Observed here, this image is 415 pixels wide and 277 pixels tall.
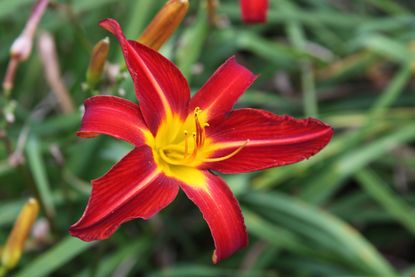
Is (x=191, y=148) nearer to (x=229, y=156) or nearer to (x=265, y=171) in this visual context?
(x=229, y=156)

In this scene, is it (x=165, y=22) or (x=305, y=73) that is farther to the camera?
(x=305, y=73)

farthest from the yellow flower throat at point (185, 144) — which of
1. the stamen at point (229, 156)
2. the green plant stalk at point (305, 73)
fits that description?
the green plant stalk at point (305, 73)

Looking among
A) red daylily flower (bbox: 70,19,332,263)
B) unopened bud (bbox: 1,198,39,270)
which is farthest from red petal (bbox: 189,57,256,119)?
unopened bud (bbox: 1,198,39,270)

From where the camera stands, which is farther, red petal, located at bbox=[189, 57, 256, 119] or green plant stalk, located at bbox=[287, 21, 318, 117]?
green plant stalk, located at bbox=[287, 21, 318, 117]

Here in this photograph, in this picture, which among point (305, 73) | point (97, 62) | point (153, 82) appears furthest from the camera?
point (305, 73)

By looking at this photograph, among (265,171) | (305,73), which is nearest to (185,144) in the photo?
(265,171)

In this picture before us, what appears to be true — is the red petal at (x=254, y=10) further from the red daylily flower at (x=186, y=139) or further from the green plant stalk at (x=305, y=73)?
the green plant stalk at (x=305, y=73)

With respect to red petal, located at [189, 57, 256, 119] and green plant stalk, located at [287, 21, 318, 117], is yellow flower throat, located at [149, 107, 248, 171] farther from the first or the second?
green plant stalk, located at [287, 21, 318, 117]
